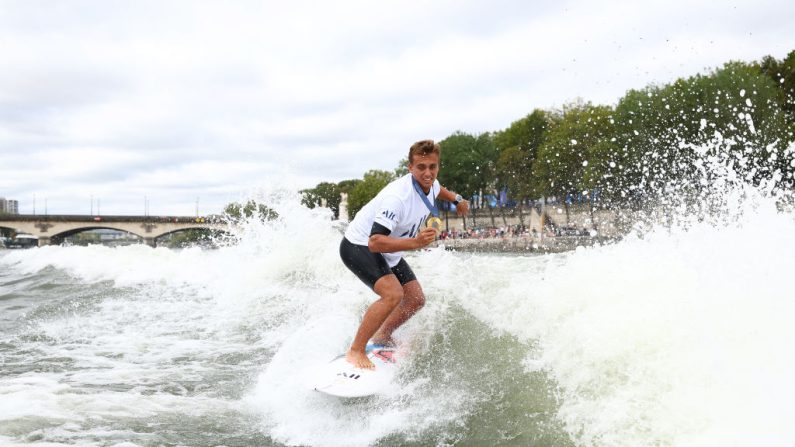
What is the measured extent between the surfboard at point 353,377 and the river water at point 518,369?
157mm

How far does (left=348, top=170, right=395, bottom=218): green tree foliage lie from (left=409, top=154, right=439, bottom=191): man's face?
9126 centimetres

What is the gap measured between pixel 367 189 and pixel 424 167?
96.8m

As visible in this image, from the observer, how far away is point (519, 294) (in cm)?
744

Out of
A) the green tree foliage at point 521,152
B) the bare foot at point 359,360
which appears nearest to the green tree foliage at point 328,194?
the green tree foliage at point 521,152

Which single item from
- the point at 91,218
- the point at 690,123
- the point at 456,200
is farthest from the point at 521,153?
the point at 91,218

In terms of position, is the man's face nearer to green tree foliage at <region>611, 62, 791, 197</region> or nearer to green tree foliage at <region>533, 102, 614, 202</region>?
green tree foliage at <region>611, 62, 791, 197</region>

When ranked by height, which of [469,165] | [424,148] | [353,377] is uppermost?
[469,165]

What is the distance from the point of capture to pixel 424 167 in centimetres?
586

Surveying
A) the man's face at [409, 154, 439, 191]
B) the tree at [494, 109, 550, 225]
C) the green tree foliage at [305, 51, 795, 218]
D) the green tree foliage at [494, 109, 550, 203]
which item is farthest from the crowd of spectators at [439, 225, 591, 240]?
the man's face at [409, 154, 439, 191]

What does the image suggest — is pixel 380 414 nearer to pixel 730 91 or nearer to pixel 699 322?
pixel 699 322

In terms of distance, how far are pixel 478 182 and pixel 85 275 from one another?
5971cm

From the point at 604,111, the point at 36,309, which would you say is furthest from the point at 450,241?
the point at 36,309

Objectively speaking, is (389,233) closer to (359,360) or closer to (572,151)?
(359,360)

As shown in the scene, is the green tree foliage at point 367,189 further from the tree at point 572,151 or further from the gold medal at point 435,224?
the gold medal at point 435,224
